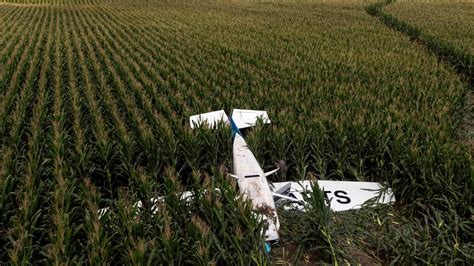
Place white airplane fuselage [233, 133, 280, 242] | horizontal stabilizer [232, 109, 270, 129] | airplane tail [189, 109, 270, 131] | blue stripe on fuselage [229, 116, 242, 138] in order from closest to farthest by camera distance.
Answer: white airplane fuselage [233, 133, 280, 242] → blue stripe on fuselage [229, 116, 242, 138] → airplane tail [189, 109, 270, 131] → horizontal stabilizer [232, 109, 270, 129]

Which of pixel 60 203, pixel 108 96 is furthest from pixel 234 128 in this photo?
pixel 108 96

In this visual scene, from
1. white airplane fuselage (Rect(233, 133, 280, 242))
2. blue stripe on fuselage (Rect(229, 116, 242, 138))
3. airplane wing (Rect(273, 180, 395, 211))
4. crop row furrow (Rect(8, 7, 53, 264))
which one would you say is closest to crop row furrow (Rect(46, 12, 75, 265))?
crop row furrow (Rect(8, 7, 53, 264))

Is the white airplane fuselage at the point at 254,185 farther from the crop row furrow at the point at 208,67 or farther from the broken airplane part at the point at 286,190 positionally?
the crop row furrow at the point at 208,67

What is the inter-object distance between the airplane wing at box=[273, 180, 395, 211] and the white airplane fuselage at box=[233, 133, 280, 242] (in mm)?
289

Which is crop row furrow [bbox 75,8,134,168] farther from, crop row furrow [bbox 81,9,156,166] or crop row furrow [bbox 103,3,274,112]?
crop row furrow [bbox 103,3,274,112]

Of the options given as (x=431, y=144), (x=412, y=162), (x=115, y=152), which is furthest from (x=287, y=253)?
(x=115, y=152)

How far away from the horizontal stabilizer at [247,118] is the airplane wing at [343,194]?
1851 mm

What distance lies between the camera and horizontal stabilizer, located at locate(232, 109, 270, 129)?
7.44 meters

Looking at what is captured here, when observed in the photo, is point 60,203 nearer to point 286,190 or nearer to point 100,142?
point 100,142

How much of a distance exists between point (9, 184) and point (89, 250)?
185cm

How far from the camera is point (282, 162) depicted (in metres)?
6.32

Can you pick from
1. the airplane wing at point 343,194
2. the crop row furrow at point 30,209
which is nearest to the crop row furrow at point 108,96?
the crop row furrow at point 30,209

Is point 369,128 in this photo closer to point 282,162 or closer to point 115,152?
point 282,162

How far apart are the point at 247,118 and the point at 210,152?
4.68 feet
